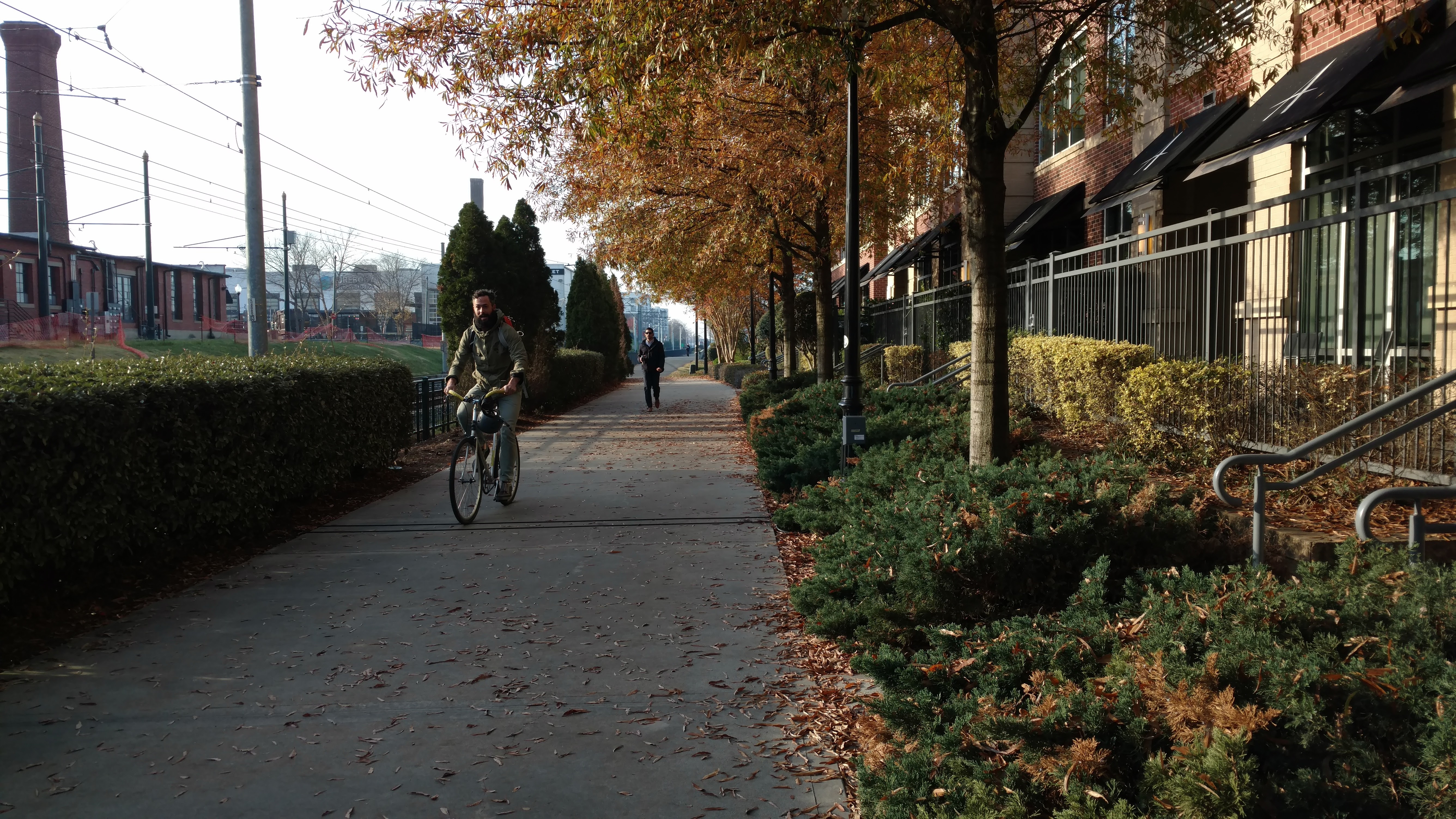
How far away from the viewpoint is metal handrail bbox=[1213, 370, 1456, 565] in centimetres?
422

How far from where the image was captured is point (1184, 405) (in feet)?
23.1

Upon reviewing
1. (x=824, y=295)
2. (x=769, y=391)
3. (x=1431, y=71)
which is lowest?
(x=769, y=391)

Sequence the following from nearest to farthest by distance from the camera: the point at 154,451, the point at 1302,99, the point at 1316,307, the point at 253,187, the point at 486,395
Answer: the point at 154,451 < the point at 1316,307 < the point at 486,395 < the point at 1302,99 < the point at 253,187

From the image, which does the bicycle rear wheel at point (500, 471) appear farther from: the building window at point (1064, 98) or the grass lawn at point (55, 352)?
the grass lawn at point (55, 352)

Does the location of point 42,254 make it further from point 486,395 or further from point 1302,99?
point 1302,99

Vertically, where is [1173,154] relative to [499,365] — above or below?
above

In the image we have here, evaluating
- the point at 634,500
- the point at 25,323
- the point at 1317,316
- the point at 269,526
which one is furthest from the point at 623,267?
the point at 25,323

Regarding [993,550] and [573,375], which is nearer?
[993,550]

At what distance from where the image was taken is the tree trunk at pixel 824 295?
650 inches

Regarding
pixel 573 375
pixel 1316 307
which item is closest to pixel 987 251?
pixel 1316 307

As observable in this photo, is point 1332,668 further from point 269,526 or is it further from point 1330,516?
point 269,526

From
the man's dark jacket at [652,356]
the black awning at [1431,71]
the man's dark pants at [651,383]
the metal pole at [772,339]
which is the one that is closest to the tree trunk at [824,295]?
the man's dark jacket at [652,356]

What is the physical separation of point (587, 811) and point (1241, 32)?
8039 millimetres

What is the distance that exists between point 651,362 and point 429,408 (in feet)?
26.0
